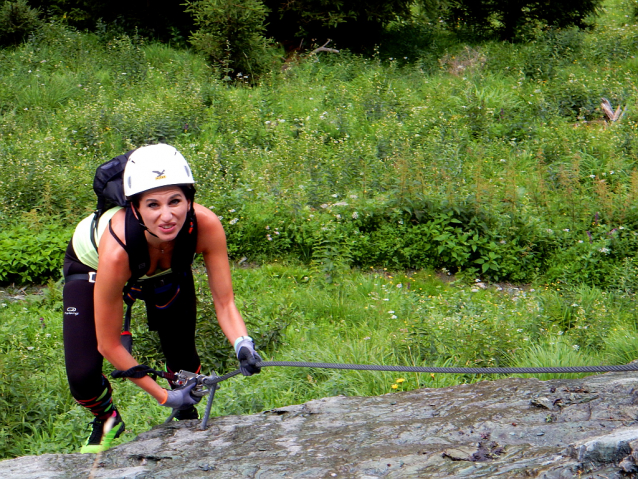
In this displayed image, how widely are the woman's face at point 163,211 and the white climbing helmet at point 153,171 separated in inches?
1.5

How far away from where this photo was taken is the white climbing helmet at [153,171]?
8.93 feet

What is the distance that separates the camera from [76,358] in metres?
3.10

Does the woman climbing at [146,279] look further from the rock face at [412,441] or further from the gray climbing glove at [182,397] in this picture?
the rock face at [412,441]

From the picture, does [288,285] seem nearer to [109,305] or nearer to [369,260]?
[369,260]

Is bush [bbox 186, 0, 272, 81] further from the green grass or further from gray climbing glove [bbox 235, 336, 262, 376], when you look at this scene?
gray climbing glove [bbox 235, 336, 262, 376]

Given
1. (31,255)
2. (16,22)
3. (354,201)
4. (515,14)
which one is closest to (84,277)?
(31,255)

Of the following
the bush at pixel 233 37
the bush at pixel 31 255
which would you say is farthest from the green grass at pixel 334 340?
the bush at pixel 233 37

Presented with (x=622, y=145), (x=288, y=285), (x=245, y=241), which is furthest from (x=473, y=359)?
(x=622, y=145)

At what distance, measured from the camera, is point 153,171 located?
2.73 meters

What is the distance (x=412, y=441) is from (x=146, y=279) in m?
1.45

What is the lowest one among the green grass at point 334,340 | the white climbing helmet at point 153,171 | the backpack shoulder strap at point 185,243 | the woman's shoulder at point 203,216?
the green grass at point 334,340

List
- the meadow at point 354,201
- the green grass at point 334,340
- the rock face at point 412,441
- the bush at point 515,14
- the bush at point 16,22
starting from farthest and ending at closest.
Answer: the bush at point 515,14 → the bush at point 16,22 → the meadow at point 354,201 → the green grass at point 334,340 → the rock face at point 412,441

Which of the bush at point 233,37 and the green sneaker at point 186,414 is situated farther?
the bush at point 233,37

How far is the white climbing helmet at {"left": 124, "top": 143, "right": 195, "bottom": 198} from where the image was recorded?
2.72 m
